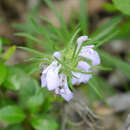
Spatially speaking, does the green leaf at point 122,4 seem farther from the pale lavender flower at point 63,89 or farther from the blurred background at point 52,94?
the pale lavender flower at point 63,89

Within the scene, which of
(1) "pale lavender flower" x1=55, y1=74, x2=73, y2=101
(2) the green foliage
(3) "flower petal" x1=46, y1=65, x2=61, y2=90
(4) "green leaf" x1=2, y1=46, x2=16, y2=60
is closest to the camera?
(3) "flower petal" x1=46, y1=65, x2=61, y2=90

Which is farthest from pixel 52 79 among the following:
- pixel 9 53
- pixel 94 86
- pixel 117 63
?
pixel 117 63

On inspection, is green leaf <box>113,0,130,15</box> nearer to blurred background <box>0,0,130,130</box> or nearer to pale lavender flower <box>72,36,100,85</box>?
blurred background <box>0,0,130,130</box>

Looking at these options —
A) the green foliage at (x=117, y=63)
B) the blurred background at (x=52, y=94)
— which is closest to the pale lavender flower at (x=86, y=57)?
the blurred background at (x=52, y=94)

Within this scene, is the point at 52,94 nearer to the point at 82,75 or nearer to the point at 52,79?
the point at 82,75

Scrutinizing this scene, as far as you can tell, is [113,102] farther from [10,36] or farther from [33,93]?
[10,36]

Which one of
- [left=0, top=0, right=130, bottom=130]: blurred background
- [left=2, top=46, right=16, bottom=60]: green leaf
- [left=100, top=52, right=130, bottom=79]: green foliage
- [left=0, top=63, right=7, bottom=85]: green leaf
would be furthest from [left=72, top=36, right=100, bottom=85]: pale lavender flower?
[left=100, top=52, right=130, bottom=79]: green foliage

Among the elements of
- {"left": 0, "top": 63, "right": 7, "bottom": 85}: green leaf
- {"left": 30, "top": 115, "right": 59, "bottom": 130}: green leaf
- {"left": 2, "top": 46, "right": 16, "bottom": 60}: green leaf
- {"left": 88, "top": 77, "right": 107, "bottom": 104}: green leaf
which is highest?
{"left": 2, "top": 46, "right": 16, "bottom": 60}: green leaf
